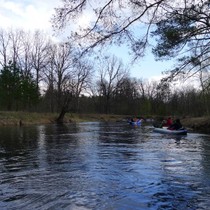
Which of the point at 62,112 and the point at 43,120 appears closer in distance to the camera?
the point at 43,120

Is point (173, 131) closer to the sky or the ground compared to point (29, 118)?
closer to the ground

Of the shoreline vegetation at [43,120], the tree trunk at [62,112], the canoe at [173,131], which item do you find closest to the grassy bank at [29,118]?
the shoreline vegetation at [43,120]

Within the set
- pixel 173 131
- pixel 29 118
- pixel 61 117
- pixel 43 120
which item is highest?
pixel 61 117

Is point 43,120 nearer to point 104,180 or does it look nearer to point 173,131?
point 173,131

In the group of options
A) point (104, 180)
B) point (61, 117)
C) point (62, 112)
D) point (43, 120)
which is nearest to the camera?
point (104, 180)

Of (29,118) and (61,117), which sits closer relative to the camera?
(29,118)

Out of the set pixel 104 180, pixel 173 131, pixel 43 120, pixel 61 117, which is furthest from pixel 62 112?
pixel 104 180

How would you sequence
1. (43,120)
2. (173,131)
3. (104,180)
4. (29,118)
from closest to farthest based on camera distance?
(104,180) < (173,131) < (29,118) < (43,120)

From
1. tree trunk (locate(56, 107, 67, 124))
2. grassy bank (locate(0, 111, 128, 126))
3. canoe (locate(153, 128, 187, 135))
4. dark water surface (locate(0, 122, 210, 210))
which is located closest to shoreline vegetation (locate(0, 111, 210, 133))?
grassy bank (locate(0, 111, 128, 126))

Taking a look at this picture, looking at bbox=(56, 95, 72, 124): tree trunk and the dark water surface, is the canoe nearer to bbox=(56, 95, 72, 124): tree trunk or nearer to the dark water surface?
the dark water surface

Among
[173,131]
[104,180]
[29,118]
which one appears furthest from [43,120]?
[104,180]

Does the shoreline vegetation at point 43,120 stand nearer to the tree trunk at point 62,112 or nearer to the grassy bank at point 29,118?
the grassy bank at point 29,118

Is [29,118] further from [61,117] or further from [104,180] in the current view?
[104,180]

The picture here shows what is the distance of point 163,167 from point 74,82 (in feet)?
177
